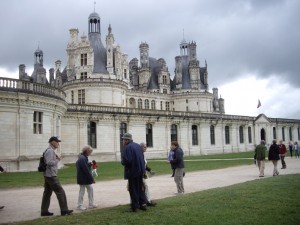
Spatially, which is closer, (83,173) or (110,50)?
(83,173)

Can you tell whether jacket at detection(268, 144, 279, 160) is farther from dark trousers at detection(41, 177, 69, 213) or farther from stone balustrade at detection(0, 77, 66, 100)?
stone balustrade at detection(0, 77, 66, 100)

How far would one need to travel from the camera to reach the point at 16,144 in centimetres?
2516

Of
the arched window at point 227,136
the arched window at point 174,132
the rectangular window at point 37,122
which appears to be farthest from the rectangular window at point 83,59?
the arched window at point 227,136

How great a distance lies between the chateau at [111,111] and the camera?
25.7m

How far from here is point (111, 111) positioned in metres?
43.1

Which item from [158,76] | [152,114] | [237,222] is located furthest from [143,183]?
[158,76]

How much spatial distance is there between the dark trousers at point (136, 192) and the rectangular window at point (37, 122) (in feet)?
62.0

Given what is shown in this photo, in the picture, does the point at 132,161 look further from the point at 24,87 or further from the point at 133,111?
the point at 133,111

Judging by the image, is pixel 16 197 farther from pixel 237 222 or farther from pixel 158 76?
pixel 158 76

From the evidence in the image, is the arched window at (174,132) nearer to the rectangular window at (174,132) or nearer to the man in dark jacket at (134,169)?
the rectangular window at (174,132)

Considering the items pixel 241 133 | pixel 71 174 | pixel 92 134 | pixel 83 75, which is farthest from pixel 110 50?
pixel 71 174

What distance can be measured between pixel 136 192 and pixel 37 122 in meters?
19.3

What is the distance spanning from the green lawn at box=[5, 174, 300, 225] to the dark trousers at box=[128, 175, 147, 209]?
1.10 ft

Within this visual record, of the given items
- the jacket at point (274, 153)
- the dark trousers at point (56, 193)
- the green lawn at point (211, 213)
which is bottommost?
the green lawn at point (211, 213)
